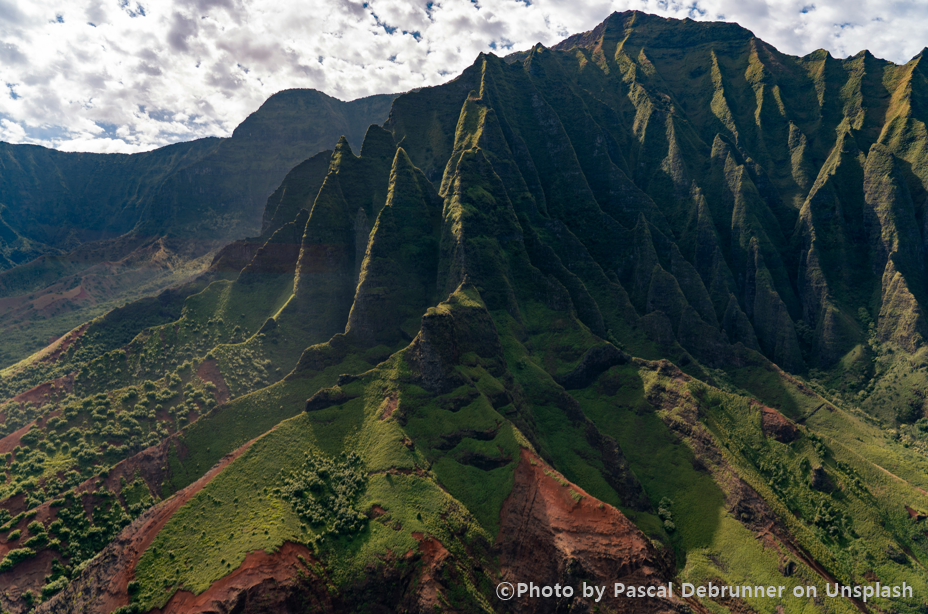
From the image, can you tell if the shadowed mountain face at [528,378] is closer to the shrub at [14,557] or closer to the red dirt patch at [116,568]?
the shrub at [14,557]

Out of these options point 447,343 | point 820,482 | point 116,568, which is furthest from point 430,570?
point 820,482

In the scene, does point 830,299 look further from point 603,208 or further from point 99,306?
point 99,306

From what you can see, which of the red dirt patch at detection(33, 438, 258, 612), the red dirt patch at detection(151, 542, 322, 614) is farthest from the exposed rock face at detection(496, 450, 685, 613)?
the red dirt patch at detection(33, 438, 258, 612)

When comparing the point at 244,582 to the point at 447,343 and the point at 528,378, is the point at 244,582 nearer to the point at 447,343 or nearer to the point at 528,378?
the point at 447,343

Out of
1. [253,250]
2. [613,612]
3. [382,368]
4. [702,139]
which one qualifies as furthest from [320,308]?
[702,139]

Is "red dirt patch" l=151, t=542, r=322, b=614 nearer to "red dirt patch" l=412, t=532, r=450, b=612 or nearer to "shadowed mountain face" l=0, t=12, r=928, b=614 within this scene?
A: "shadowed mountain face" l=0, t=12, r=928, b=614

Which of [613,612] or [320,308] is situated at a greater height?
[320,308]
